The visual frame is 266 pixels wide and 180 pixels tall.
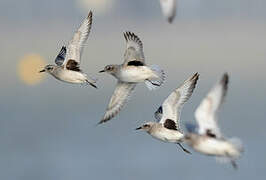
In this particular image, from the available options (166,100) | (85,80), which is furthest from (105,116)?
(166,100)

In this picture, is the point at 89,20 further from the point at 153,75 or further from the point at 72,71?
the point at 153,75

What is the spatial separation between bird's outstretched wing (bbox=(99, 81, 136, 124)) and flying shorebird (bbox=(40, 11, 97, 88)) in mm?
1100

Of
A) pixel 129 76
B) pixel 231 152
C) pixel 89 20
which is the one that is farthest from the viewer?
pixel 89 20

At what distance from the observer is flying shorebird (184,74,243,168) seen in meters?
10.2

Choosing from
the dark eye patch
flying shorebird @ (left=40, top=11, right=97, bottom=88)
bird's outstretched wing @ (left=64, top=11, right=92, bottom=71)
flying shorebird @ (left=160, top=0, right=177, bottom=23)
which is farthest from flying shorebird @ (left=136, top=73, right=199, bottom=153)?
bird's outstretched wing @ (left=64, top=11, right=92, bottom=71)

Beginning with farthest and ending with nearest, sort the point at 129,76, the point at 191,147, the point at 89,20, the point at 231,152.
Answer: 1. the point at 89,20
2. the point at 129,76
3. the point at 191,147
4. the point at 231,152

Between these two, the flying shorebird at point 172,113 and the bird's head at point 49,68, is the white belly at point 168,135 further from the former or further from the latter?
the bird's head at point 49,68

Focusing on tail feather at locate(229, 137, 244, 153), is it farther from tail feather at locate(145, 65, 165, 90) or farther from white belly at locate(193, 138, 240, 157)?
tail feather at locate(145, 65, 165, 90)

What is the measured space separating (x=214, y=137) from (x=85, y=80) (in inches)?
181

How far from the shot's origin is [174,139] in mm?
13031

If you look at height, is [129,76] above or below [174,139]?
above

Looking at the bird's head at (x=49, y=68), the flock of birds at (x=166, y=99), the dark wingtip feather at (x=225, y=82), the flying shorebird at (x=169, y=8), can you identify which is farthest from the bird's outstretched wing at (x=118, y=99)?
the dark wingtip feather at (x=225, y=82)

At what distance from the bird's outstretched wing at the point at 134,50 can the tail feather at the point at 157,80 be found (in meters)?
0.27

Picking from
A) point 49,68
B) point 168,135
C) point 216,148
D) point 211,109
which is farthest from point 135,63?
point 216,148
